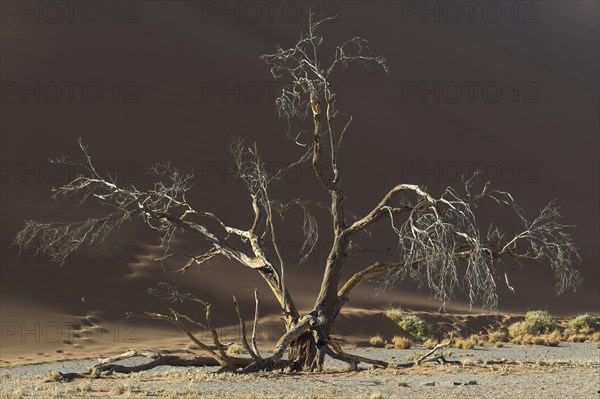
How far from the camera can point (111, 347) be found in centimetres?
2136

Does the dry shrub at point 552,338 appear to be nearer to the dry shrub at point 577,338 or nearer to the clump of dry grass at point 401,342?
the dry shrub at point 577,338

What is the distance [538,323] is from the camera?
27156mm

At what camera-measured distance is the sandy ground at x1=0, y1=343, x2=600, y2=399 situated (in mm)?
11742

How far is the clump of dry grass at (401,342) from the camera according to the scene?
22.6 metres

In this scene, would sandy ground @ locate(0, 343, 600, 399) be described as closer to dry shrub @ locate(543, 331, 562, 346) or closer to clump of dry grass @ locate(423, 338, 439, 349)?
clump of dry grass @ locate(423, 338, 439, 349)

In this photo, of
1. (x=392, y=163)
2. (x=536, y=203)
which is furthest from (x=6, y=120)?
(x=536, y=203)

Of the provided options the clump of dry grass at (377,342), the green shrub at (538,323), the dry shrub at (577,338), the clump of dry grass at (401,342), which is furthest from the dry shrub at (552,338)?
the clump of dry grass at (377,342)

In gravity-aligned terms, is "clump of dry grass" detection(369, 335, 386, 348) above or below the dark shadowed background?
below

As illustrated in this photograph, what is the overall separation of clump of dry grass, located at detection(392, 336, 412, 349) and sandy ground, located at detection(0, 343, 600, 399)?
5.77 metres

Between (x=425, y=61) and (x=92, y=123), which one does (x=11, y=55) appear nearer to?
(x=92, y=123)

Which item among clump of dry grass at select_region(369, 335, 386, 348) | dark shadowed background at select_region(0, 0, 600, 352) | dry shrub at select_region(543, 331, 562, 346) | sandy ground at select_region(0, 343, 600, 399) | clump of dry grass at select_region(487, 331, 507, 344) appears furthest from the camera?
dark shadowed background at select_region(0, 0, 600, 352)

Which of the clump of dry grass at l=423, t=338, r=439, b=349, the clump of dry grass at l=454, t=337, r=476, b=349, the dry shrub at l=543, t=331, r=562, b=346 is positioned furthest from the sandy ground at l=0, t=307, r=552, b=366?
the clump of dry grass at l=454, t=337, r=476, b=349

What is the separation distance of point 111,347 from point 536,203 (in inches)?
1084

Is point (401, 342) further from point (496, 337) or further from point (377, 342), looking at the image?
point (496, 337)
